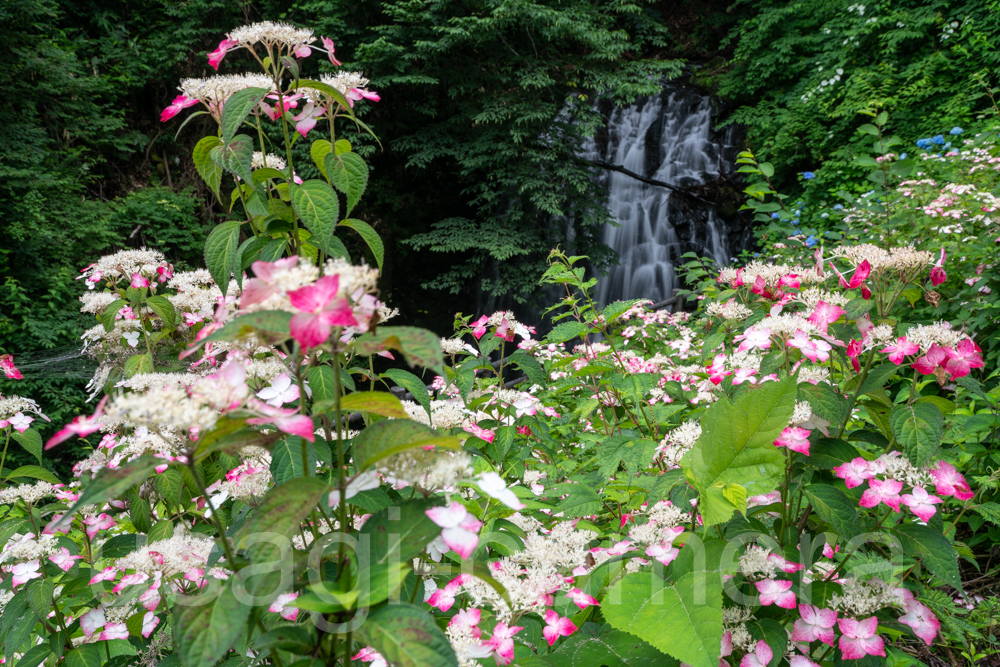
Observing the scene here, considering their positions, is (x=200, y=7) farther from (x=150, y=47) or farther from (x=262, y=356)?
(x=262, y=356)

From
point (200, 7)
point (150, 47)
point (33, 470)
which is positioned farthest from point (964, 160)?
point (150, 47)

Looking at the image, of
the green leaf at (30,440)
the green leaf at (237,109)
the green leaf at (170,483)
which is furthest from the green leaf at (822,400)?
the green leaf at (30,440)

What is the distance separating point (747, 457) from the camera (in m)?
0.71

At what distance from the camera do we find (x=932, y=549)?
2.49 ft

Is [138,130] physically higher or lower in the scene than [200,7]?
lower

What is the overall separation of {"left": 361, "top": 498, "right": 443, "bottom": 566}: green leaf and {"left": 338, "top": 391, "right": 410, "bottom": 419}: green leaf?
3.7 inches

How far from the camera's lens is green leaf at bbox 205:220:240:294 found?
2.75 feet

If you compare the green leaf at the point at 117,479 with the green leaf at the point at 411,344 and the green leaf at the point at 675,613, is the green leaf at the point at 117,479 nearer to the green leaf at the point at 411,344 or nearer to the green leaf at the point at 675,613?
the green leaf at the point at 411,344

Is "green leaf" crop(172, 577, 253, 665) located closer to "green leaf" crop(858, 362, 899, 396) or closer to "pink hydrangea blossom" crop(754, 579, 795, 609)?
"pink hydrangea blossom" crop(754, 579, 795, 609)

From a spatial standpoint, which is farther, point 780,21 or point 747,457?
point 780,21

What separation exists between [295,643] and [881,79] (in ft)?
30.5

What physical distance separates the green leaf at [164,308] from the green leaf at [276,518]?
1.01 m

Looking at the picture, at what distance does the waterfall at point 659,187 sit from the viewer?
827 centimetres

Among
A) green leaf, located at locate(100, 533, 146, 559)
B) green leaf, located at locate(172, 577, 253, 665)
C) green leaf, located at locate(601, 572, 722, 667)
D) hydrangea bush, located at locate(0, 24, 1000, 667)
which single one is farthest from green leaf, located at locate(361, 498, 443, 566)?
green leaf, located at locate(100, 533, 146, 559)
